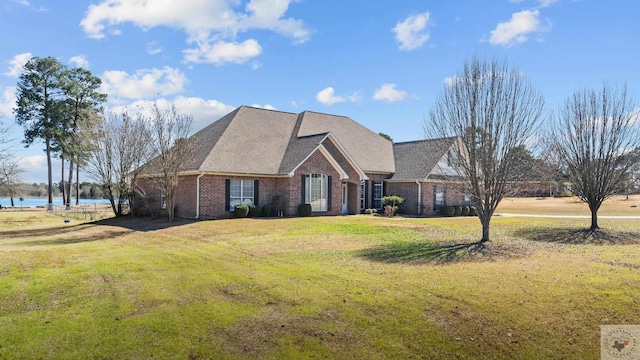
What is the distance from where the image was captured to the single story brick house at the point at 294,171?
24594 millimetres

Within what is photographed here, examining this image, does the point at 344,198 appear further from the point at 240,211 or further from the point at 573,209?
the point at 573,209

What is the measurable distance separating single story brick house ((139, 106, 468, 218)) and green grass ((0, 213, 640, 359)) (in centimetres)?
952

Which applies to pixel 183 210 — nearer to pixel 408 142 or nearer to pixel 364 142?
pixel 364 142

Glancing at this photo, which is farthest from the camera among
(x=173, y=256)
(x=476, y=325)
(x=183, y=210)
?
(x=183, y=210)

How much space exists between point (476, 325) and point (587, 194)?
18.0 metres

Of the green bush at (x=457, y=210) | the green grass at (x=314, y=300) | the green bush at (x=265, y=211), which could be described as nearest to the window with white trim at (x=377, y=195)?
the green bush at (x=457, y=210)

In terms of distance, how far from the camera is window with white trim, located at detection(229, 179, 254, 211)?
2491 cm

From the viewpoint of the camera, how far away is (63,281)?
927cm

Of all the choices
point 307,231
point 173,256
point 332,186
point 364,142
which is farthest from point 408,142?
point 173,256

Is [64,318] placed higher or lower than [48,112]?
Answer: lower

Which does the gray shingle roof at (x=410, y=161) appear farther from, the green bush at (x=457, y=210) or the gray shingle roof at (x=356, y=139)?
the green bush at (x=457, y=210)

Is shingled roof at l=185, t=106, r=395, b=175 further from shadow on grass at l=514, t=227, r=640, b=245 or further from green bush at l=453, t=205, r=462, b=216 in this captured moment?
shadow on grass at l=514, t=227, r=640, b=245

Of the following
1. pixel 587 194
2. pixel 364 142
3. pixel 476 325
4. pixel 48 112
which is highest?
pixel 48 112

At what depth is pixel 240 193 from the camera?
2528 centimetres
